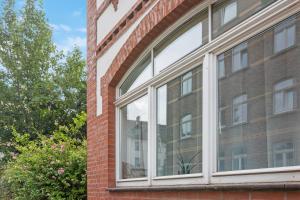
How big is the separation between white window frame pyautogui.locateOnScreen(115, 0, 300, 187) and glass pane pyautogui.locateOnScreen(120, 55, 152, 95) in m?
0.14

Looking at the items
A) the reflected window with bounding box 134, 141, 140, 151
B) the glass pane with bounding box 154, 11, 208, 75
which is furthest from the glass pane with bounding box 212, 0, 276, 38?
the reflected window with bounding box 134, 141, 140, 151

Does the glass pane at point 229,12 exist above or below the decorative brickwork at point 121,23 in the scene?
below

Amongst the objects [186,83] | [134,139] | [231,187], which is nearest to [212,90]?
[186,83]

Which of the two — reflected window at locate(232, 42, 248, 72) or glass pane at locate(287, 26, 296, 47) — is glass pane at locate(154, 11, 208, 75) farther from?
glass pane at locate(287, 26, 296, 47)

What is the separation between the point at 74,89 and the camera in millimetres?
20406

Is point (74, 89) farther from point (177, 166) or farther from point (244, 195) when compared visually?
→ point (244, 195)

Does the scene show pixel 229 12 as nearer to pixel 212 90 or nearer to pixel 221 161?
pixel 212 90

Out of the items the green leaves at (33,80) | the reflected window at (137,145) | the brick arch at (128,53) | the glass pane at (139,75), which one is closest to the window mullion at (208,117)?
the brick arch at (128,53)

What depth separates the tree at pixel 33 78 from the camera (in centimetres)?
1961

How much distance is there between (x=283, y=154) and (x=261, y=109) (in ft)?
1.43

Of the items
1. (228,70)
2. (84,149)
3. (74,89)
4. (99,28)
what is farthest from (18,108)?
(228,70)

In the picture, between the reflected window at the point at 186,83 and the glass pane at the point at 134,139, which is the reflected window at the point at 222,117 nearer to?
the reflected window at the point at 186,83

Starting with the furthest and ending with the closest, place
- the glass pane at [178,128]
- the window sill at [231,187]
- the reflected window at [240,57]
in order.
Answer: the glass pane at [178,128] < the reflected window at [240,57] < the window sill at [231,187]

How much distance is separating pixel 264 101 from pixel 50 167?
6528 millimetres
